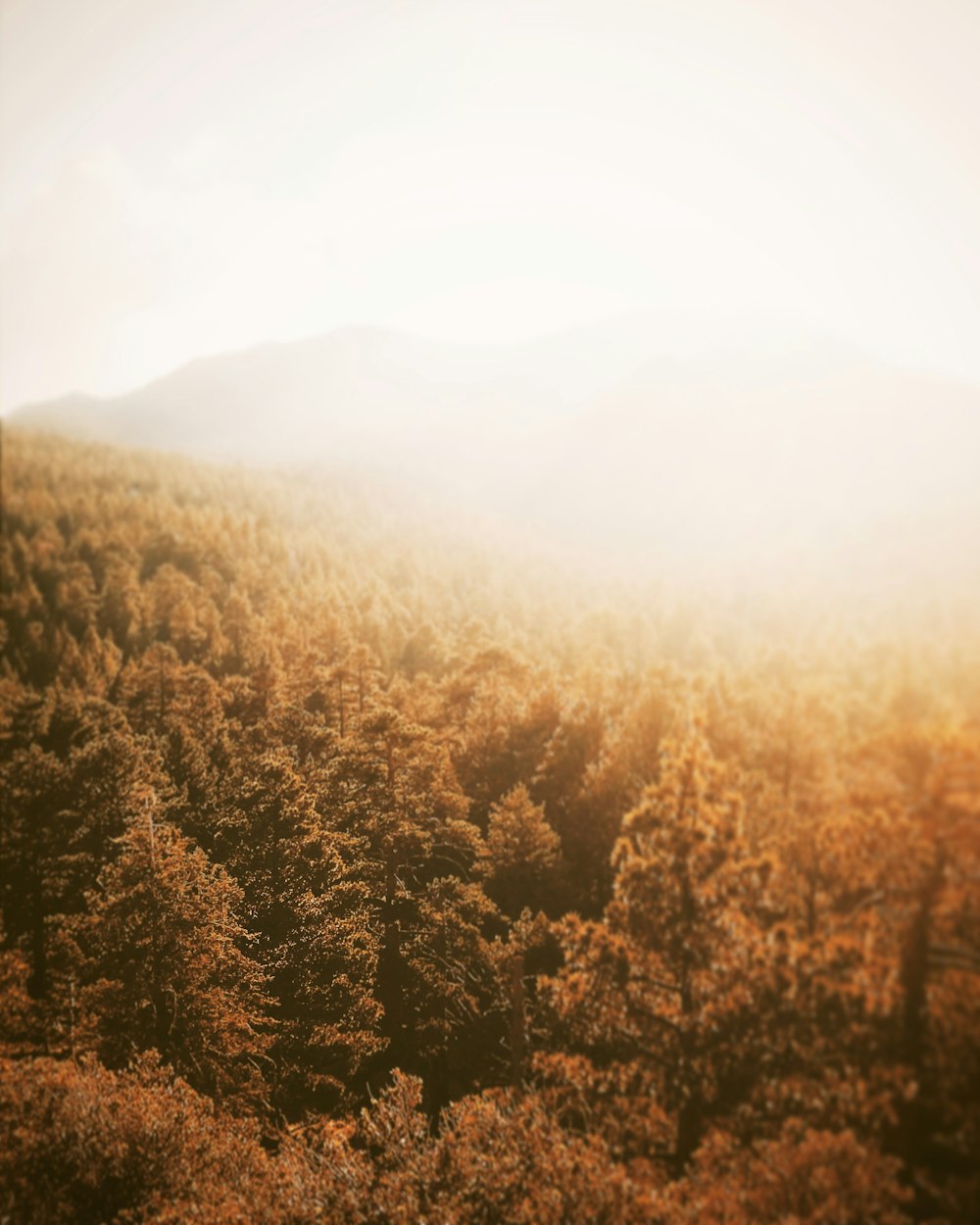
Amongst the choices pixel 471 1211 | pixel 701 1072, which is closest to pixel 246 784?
pixel 471 1211

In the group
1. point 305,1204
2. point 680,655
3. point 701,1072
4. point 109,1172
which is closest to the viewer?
point 701,1072

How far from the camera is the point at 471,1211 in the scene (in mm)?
13766

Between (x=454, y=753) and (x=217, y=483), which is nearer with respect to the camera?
(x=454, y=753)

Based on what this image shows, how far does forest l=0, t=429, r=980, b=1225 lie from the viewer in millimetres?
10195

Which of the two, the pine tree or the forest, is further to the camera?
the pine tree

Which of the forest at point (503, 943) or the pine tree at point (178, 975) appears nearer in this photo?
the forest at point (503, 943)

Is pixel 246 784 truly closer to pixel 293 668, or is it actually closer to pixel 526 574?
pixel 293 668

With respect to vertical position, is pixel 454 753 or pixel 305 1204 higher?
pixel 454 753

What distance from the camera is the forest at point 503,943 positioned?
10.2m

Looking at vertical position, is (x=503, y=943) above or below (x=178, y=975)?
below

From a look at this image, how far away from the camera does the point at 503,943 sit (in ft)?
85.9

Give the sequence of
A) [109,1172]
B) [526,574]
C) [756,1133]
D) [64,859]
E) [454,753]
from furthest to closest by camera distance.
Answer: [526,574]
[454,753]
[64,859]
[109,1172]
[756,1133]

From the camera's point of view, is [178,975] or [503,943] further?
[503,943]

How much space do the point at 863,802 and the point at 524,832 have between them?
54.2 ft
